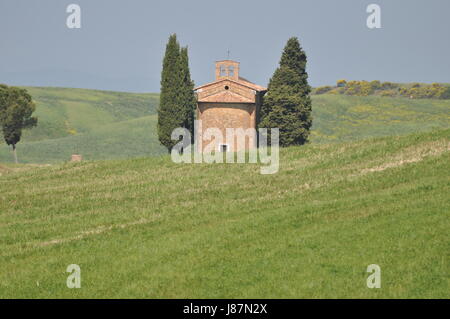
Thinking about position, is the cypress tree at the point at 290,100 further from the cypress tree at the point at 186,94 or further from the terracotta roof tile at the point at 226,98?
the cypress tree at the point at 186,94

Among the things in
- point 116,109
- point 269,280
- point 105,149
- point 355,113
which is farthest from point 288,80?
point 116,109

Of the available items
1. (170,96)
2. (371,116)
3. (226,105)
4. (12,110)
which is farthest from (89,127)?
(226,105)

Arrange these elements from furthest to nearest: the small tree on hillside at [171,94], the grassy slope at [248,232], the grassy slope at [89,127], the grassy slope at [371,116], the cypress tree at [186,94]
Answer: the grassy slope at [371,116] < the grassy slope at [89,127] < the cypress tree at [186,94] < the small tree on hillside at [171,94] < the grassy slope at [248,232]

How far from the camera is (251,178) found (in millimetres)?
32031

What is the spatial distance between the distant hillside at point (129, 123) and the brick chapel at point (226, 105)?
33112mm

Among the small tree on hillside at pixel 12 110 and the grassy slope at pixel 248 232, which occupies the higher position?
the small tree on hillside at pixel 12 110

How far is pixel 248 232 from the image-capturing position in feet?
63.5

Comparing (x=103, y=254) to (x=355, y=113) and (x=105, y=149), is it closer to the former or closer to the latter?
(x=105, y=149)

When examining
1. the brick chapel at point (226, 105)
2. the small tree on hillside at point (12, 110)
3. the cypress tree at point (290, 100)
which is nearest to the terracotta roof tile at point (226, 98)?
the brick chapel at point (226, 105)

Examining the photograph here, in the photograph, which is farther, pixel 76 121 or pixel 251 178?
pixel 76 121

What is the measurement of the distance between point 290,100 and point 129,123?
59.4 meters

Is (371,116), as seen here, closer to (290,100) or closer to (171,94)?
(290,100)

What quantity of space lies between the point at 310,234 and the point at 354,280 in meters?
3.73

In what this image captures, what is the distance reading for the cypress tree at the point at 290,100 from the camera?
193 feet
